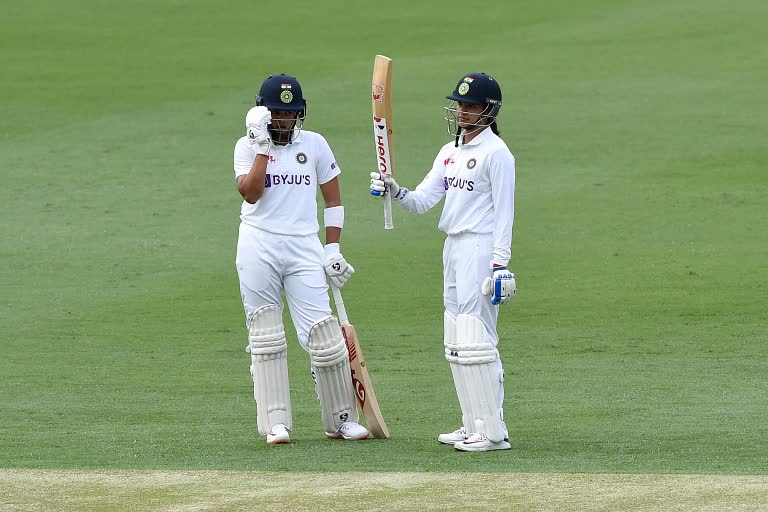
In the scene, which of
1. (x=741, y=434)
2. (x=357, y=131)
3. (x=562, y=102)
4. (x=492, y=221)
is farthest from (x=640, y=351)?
(x=562, y=102)

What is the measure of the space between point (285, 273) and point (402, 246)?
707 cm

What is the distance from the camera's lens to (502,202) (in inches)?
261

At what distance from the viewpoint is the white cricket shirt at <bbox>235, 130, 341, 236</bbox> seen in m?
7.01

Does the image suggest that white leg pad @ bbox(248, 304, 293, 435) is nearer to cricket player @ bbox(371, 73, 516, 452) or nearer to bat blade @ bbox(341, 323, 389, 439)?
bat blade @ bbox(341, 323, 389, 439)

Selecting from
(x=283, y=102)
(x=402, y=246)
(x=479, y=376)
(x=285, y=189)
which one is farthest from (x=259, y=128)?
(x=402, y=246)

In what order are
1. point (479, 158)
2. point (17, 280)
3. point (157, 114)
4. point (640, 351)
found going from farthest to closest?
point (157, 114) → point (17, 280) → point (640, 351) → point (479, 158)

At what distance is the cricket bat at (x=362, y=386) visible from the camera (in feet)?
23.5

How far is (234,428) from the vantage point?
7566 mm

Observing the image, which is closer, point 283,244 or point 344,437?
point 283,244

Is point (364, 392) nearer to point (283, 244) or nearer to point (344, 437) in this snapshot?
point (344, 437)

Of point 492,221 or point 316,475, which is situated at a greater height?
point 492,221

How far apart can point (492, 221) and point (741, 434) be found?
65.0 inches

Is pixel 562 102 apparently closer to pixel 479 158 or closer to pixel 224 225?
pixel 224 225

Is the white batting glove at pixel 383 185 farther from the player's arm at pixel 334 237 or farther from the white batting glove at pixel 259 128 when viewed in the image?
the white batting glove at pixel 259 128
